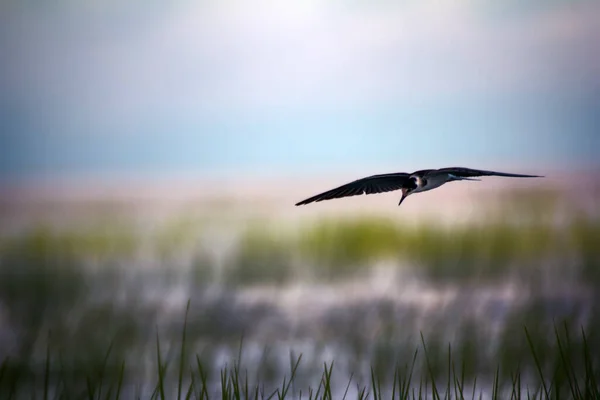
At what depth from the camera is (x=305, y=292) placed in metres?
2.11

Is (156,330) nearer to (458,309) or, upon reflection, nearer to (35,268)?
(35,268)

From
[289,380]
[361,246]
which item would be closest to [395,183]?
[361,246]

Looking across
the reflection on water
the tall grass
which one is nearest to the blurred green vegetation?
the reflection on water

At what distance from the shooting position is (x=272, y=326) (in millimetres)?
2078

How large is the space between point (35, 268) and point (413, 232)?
1.21 meters

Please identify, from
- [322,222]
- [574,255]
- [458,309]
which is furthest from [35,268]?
[574,255]

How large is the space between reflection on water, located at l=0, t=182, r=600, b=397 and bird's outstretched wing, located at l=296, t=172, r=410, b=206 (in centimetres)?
35

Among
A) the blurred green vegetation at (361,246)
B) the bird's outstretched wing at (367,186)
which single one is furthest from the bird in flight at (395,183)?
the blurred green vegetation at (361,246)

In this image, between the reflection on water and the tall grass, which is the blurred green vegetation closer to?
the reflection on water

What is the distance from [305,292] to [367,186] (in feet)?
1.67

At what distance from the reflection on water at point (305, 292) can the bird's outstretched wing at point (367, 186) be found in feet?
1.14

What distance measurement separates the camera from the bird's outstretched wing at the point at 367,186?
1.75 meters

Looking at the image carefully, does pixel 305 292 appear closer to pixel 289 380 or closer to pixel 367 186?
pixel 289 380

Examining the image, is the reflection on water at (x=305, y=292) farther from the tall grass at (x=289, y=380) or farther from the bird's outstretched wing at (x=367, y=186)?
the bird's outstretched wing at (x=367, y=186)
